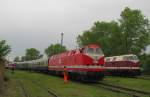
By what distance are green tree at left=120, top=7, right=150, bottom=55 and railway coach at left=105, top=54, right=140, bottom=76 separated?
2848cm

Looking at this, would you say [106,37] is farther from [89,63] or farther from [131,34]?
[89,63]

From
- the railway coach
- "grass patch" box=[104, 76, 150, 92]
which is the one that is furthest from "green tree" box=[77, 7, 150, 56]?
"grass patch" box=[104, 76, 150, 92]

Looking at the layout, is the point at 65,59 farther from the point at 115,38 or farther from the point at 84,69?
the point at 115,38

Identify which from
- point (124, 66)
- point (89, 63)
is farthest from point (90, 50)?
point (124, 66)

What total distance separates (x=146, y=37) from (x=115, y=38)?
363 inches

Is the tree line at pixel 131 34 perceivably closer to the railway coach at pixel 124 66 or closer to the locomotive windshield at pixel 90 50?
the railway coach at pixel 124 66

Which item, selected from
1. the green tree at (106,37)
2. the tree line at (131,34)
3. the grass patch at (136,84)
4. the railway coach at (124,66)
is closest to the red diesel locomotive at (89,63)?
the grass patch at (136,84)

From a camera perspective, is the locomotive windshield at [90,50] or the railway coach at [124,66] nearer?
the locomotive windshield at [90,50]

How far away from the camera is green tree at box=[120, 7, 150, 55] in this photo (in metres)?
84.0

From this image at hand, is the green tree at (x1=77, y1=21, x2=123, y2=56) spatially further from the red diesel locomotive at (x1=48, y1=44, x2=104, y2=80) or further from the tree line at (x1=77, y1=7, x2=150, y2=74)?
the red diesel locomotive at (x1=48, y1=44, x2=104, y2=80)

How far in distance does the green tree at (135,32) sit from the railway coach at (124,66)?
28.5 m

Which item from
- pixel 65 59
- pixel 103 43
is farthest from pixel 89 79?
pixel 103 43

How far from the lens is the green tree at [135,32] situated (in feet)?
276

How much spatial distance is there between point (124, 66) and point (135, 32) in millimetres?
35736
